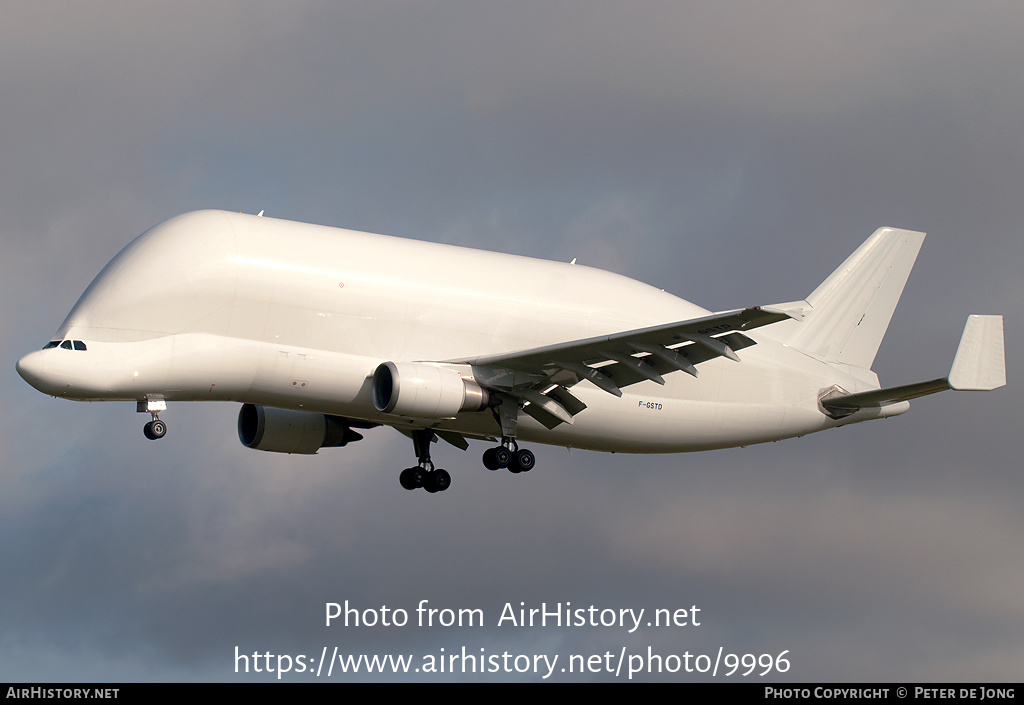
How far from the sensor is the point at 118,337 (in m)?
38.5

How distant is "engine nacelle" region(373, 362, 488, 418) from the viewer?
130 ft

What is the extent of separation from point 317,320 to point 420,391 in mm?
3639

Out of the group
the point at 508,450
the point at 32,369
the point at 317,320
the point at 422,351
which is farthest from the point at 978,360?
the point at 32,369

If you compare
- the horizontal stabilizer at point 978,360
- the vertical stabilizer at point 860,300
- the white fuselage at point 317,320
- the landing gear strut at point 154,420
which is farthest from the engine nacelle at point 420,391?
the vertical stabilizer at point 860,300

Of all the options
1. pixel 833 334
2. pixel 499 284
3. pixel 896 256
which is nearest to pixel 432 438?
pixel 499 284

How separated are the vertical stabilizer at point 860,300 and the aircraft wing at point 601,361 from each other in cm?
1031

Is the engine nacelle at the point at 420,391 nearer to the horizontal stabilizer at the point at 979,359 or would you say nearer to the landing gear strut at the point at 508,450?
the landing gear strut at the point at 508,450

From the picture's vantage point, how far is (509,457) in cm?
4322

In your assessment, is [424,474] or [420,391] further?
[424,474]

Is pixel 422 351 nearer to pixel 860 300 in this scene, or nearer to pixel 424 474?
pixel 424 474

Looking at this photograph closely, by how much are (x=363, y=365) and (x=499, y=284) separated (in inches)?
216

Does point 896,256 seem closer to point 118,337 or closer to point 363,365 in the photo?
point 363,365

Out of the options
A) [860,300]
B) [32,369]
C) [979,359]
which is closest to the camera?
[32,369]

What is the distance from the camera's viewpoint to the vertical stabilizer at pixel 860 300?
50500 mm
